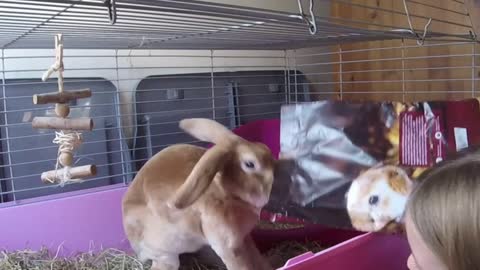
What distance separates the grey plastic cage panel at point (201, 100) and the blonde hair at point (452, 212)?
0.88 meters

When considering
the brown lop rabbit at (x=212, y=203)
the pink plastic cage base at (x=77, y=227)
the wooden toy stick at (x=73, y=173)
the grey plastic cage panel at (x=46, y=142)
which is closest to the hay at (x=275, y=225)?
the pink plastic cage base at (x=77, y=227)

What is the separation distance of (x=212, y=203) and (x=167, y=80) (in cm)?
77

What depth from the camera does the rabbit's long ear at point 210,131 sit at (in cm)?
73

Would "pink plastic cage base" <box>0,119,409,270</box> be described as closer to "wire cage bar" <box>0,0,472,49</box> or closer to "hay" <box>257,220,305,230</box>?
"hay" <box>257,220,305,230</box>

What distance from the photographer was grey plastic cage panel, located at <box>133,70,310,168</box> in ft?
4.44

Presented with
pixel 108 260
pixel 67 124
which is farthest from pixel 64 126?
pixel 108 260

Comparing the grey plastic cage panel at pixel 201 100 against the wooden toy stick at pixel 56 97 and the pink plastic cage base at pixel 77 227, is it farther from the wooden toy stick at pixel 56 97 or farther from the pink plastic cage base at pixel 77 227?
the wooden toy stick at pixel 56 97

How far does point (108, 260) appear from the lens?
956 mm

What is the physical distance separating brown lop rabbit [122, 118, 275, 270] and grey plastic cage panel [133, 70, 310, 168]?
0.50 meters

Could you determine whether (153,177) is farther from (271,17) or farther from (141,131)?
(141,131)

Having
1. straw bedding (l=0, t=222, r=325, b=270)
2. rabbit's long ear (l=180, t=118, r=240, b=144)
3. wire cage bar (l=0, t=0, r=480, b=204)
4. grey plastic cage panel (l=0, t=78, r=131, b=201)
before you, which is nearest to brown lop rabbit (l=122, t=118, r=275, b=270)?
rabbit's long ear (l=180, t=118, r=240, b=144)

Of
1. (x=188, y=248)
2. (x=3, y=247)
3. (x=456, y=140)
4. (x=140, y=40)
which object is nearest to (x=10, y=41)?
(x=140, y=40)

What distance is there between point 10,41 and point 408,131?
792 millimetres

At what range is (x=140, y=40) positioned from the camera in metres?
1.07
